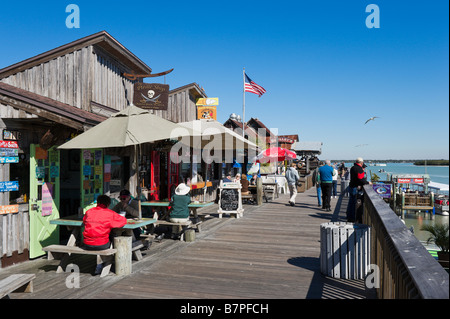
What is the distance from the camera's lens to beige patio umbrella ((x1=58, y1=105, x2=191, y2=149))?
225 inches

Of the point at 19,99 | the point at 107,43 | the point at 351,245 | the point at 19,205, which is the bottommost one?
the point at 351,245

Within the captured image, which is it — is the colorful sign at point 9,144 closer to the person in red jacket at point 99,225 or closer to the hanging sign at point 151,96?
the person in red jacket at point 99,225

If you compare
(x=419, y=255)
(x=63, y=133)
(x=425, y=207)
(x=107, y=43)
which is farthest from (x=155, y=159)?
(x=425, y=207)

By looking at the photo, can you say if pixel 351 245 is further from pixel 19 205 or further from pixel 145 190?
pixel 145 190

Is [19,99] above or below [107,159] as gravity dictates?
above

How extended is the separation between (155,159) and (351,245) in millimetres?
7564

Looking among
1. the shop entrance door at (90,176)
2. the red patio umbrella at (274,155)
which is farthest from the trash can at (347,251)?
the red patio umbrella at (274,155)

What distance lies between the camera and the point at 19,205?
639cm

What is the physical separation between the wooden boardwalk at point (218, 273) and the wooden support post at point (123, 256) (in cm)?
12

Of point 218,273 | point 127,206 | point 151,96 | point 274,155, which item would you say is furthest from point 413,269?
point 274,155

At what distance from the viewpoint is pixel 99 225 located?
5461mm
